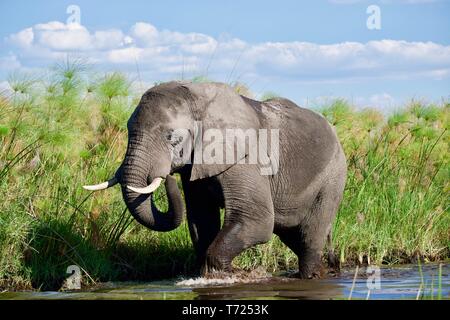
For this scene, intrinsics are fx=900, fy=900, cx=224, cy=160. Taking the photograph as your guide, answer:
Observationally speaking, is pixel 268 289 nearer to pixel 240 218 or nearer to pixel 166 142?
pixel 240 218

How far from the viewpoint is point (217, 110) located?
7.51 metres

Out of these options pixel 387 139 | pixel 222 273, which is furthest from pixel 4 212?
pixel 387 139

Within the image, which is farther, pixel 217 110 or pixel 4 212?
pixel 4 212

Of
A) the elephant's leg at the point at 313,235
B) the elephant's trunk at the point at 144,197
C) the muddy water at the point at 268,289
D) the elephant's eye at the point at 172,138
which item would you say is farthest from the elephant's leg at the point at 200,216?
the elephant's leg at the point at 313,235

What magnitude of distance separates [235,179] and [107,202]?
1.93 meters

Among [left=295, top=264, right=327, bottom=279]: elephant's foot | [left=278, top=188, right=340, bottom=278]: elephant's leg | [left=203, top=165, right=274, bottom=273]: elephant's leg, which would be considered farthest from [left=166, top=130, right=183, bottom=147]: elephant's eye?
[left=295, top=264, right=327, bottom=279]: elephant's foot

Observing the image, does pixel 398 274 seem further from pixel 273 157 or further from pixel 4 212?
pixel 4 212

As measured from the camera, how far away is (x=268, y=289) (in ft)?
24.2

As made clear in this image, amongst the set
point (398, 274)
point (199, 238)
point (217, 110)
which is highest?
point (217, 110)

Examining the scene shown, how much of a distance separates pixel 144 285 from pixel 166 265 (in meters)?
0.90

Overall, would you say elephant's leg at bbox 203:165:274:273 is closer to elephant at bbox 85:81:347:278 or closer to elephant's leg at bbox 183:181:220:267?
elephant at bbox 85:81:347:278

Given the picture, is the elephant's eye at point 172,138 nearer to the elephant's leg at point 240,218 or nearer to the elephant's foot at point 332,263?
the elephant's leg at point 240,218

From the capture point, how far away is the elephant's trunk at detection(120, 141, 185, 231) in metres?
7.10
